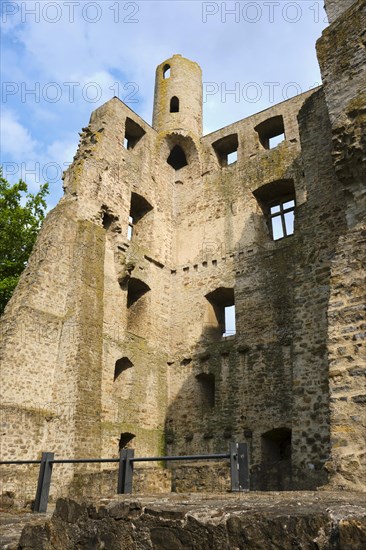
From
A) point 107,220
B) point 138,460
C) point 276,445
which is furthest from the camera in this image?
point 107,220

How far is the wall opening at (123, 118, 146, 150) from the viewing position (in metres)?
17.6

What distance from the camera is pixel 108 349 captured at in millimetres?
13102

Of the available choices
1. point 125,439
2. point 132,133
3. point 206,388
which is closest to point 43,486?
Result: point 125,439

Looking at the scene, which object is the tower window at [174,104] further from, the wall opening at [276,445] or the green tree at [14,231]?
→ the wall opening at [276,445]

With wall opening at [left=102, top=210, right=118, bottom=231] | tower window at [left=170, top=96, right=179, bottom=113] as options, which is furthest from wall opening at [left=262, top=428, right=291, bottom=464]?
tower window at [left=170, top=96, right=179, bottom=113]

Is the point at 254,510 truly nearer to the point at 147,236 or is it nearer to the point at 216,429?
the point at 216,429

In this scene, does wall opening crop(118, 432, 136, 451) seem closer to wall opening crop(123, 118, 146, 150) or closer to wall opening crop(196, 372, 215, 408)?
wall opening crop(196, 372, 215, 408)

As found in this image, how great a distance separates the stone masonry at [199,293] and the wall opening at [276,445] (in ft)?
0.20

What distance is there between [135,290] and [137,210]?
3212 millimetres

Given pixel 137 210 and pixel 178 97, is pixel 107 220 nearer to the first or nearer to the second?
pixel 137 210

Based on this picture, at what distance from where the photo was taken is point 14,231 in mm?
17031

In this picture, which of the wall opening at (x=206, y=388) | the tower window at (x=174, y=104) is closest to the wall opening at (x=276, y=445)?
the wall opening at (x=206, y=388)

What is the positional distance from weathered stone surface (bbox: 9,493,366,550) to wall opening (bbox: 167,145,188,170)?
54.7 feet

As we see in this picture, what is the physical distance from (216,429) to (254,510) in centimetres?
1097
